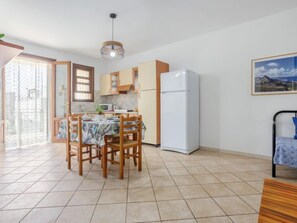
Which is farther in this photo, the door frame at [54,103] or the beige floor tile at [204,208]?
the door frame at [54,103]

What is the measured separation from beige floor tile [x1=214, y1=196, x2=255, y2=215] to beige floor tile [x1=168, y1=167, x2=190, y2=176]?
2.34 ft

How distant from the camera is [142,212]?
1.58 metres

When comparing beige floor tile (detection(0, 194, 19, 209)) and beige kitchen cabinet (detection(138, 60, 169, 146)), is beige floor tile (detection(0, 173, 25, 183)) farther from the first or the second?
beige kitchen cabinet (detection(138, 60, 169, 146))

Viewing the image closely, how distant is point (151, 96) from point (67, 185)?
2.60 metres

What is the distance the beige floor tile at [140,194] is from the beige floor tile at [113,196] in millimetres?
66

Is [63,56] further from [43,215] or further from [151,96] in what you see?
[43,215]

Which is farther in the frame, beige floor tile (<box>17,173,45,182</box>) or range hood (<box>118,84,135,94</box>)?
range hood (<box>118,84,135,94</box>)

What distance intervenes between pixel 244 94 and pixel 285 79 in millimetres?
645

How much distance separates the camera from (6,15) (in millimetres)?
2910

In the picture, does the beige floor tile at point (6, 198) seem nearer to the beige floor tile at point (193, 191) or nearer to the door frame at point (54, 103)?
the beige floor tile at point (193, 191)

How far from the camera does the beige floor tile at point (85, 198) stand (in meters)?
1.74

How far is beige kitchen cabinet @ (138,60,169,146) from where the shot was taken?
4031 millimetres

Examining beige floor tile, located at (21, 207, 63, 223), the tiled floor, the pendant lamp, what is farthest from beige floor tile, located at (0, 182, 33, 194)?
the pendant lamp

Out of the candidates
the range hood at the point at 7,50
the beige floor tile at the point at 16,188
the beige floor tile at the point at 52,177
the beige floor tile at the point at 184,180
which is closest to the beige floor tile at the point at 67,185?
the beige floor tile at the point at 52,177
